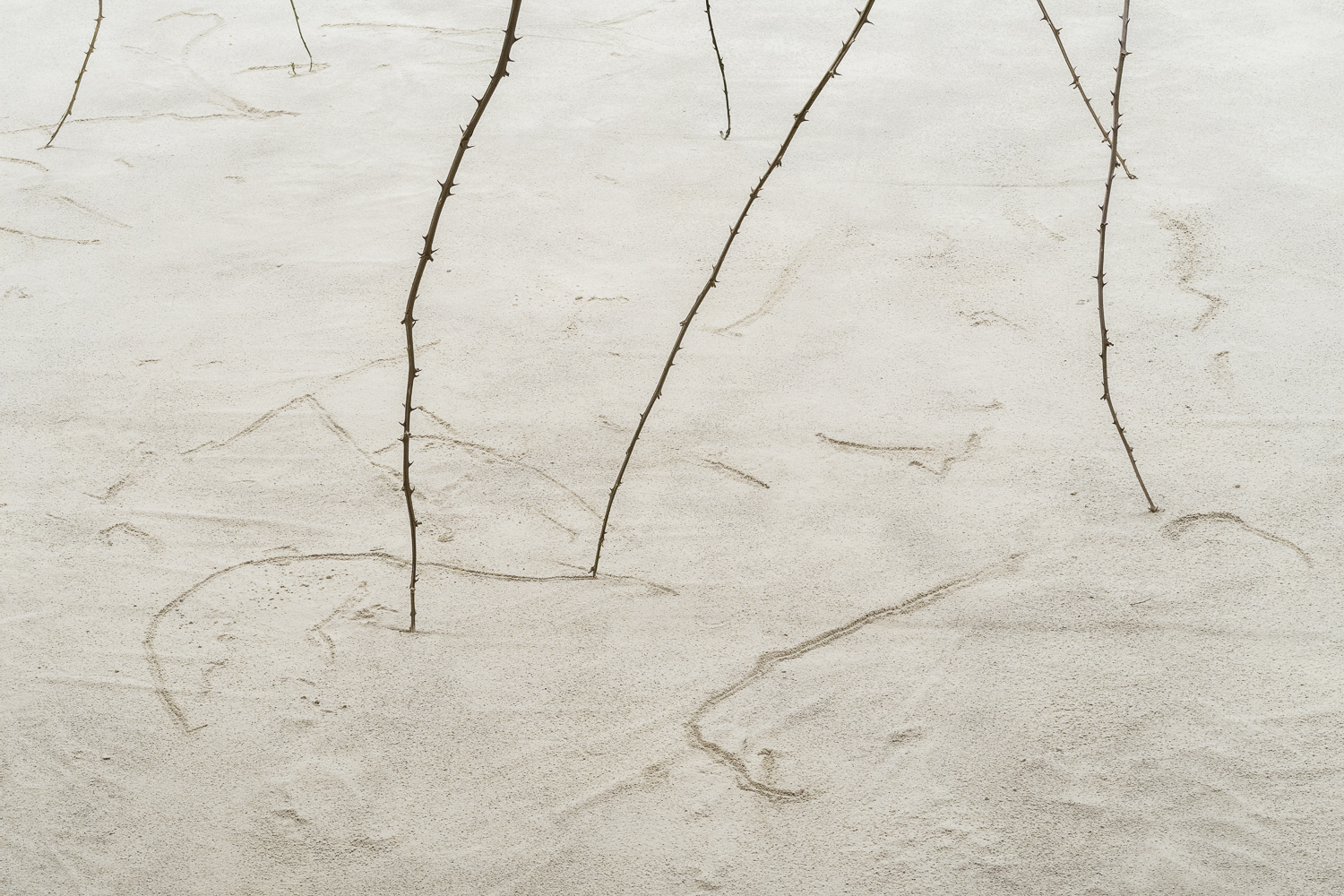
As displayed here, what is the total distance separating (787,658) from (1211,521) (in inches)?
28.7

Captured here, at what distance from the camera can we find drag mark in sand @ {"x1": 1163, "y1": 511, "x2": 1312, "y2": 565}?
173cm

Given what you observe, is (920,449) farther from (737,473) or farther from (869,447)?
(737,473)

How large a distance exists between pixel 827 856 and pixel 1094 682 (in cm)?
46

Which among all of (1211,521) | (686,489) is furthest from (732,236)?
(1211,521)

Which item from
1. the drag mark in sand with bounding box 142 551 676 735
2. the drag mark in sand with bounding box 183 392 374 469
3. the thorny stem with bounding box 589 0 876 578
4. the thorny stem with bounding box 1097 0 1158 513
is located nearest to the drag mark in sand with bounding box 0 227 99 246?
the drag mark in sand with bounding box 183 392 374 469

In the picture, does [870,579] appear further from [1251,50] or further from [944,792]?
[1251,50]

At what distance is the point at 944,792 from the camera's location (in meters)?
1.39

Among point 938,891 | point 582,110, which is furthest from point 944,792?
point 582,110

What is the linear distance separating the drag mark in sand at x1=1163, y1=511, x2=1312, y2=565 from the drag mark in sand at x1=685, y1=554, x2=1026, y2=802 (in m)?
0.25

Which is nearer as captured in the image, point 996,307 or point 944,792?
point 944,792

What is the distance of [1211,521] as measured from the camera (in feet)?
5.81

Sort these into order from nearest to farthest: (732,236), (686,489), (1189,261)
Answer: (732,236)
(686,489)
(1189,261)

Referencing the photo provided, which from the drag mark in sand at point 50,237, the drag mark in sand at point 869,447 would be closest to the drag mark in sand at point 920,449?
the drag mark in sand at point 869,447

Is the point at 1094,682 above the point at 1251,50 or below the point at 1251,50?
below
